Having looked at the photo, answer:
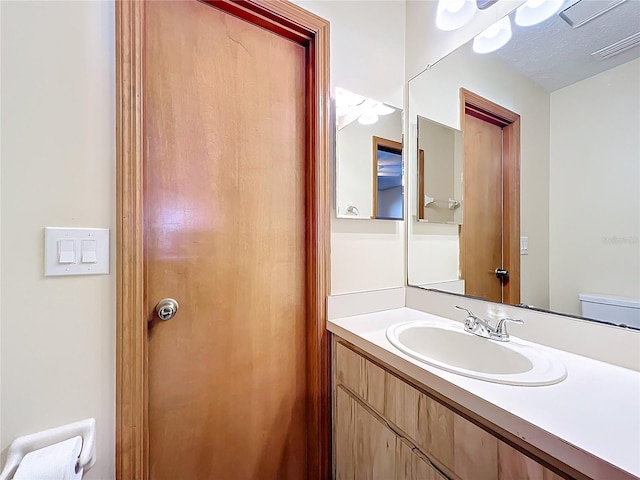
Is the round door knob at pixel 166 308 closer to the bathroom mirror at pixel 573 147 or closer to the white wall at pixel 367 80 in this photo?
the white wall at pixel 367 80

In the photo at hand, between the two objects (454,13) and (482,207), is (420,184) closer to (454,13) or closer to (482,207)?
(482,207)

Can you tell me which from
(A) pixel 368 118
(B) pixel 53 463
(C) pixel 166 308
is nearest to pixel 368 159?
(A) pixel 368 118

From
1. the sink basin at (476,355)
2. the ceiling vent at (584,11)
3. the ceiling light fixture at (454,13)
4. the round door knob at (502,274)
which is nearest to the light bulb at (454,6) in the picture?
the ceiling light fixture at (454,13)

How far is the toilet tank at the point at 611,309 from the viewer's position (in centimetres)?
74

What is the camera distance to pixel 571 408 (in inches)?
21.9

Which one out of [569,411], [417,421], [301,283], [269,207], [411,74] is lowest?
[417,421]

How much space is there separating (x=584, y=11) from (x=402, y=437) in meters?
1.39

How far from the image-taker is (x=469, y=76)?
1.14 meters

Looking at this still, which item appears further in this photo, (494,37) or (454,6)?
(454,6)

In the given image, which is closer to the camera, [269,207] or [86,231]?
[86,231]

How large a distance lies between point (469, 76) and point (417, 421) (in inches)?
50.6

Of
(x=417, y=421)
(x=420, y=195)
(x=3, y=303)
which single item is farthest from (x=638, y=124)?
(x=3, y=303)

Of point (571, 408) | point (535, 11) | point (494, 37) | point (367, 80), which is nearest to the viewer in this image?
point (571, 408)

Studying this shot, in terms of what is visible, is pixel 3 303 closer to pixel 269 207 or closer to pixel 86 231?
pixel 86 231
